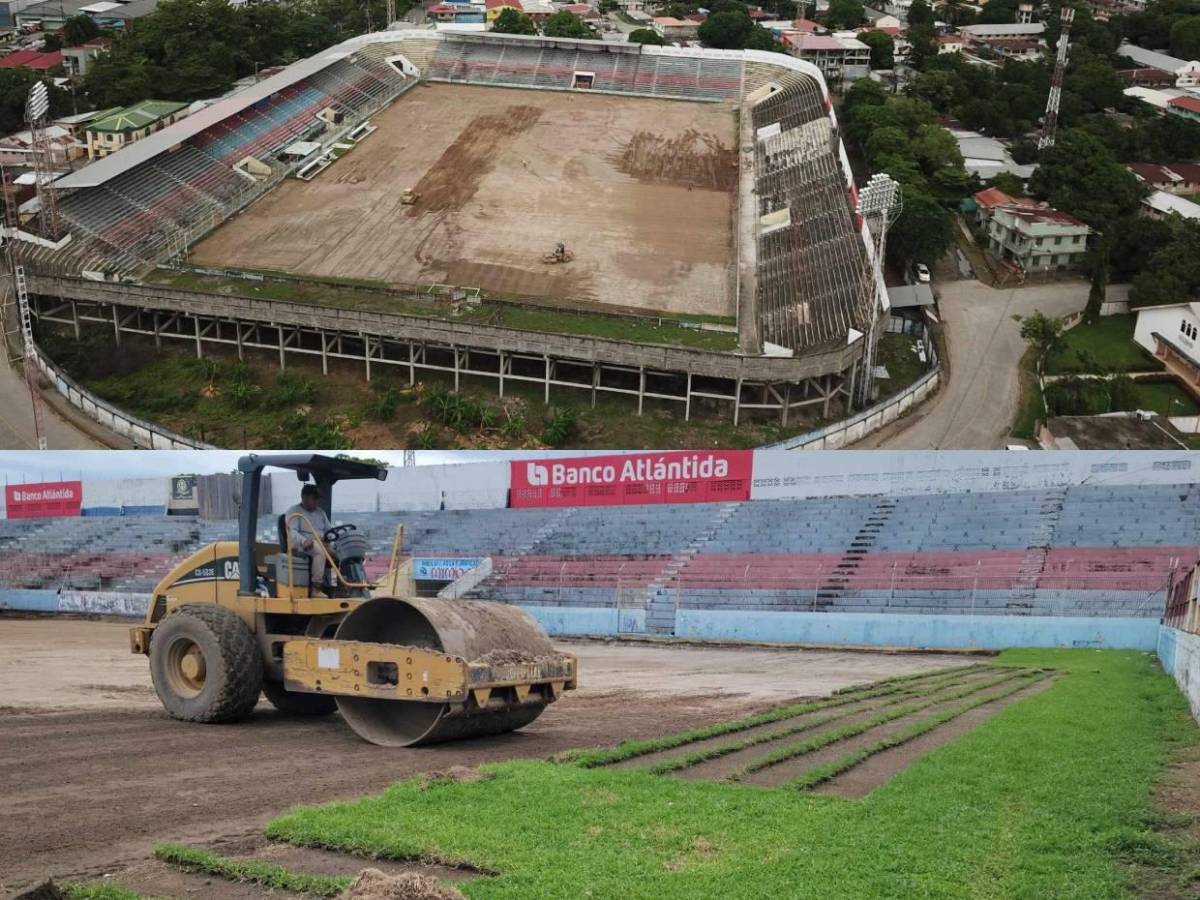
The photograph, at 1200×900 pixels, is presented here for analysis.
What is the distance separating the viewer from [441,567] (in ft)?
128

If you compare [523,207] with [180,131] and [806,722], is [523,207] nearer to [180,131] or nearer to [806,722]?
[180,131]

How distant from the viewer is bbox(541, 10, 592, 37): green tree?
93.9 m

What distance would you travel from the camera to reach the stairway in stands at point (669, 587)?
3219 centimetres

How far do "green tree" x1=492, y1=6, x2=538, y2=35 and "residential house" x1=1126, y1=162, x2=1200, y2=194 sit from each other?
44364 mm

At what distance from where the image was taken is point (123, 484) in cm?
4634

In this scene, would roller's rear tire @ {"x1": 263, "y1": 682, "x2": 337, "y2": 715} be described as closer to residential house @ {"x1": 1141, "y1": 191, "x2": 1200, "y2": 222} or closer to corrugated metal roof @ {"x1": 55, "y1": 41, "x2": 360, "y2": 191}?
corrugated metal roof @ {"x1": 55, "y1": 41, "x2": 360, "y2": 191}

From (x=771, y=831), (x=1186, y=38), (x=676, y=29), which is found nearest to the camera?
(x=771, y=831)

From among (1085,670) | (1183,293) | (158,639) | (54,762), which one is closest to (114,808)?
(54,762)

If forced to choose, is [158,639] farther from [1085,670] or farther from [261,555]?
[1085,670]

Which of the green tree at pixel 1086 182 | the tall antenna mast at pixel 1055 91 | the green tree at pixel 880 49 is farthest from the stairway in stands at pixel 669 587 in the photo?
the green tree at pixel 880 49

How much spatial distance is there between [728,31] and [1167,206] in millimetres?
44256

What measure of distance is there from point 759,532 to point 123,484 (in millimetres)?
23362

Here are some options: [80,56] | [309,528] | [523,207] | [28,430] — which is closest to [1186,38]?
[523,207]

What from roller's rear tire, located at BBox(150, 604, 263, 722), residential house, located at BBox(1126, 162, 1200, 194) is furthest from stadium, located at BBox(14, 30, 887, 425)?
roller's rear tire, located at BBox(150, 604, 263, 722)
